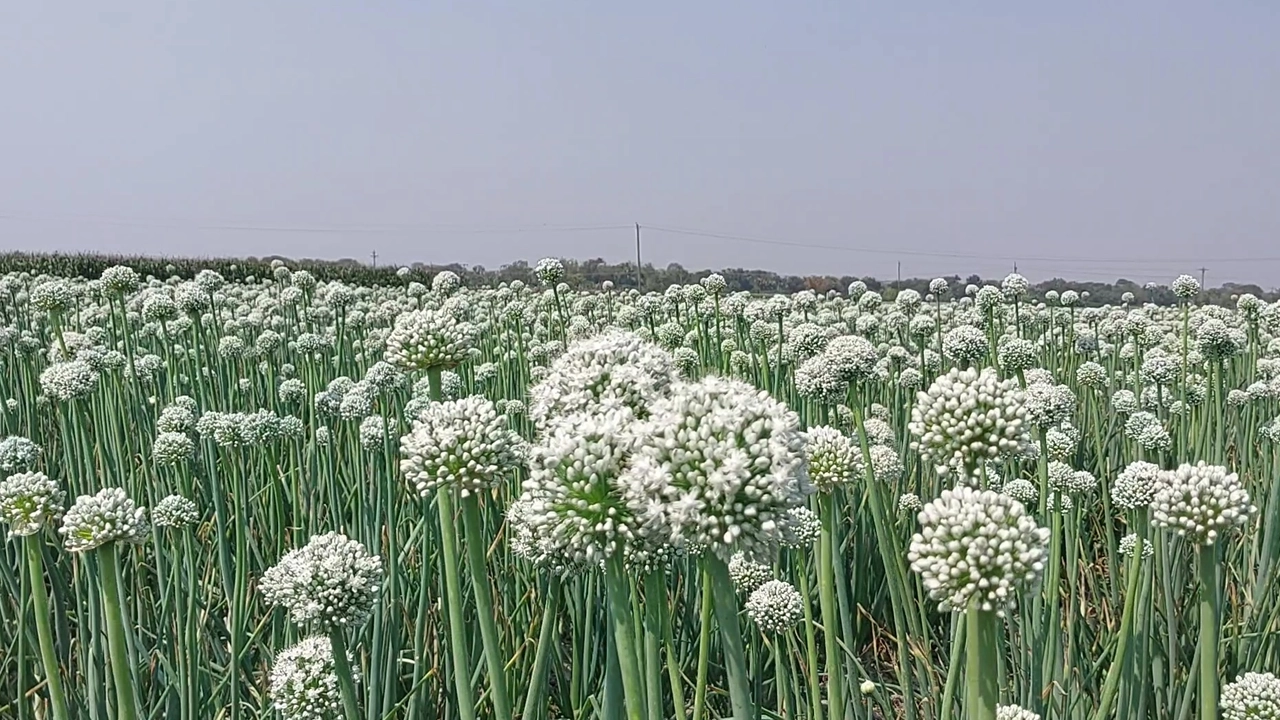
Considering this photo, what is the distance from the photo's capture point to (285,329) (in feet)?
24.6

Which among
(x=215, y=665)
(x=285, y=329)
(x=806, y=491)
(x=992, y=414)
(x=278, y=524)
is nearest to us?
(x=806, y=491)

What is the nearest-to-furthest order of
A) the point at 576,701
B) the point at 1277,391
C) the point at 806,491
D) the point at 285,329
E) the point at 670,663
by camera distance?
the point at 806,491 < the point at 670,663 < the point at 576,701 < the point at 1277,391 < the point at 285,329

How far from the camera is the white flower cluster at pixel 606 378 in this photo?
54.8 inches

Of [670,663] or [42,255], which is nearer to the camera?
[670,663]

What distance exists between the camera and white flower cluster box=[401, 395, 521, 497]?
1.43m

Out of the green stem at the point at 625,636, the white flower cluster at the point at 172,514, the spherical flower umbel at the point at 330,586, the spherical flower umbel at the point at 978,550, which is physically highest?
the spherical flower umbel at the point at 978,550

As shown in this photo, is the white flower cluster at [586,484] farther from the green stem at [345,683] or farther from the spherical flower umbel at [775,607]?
the spherical flower umbel at [775,607]

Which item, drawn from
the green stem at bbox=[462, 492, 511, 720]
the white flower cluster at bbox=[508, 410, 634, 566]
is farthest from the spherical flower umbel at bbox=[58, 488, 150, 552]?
the white flower cluster at bbox=[508, 410, 634, 566]

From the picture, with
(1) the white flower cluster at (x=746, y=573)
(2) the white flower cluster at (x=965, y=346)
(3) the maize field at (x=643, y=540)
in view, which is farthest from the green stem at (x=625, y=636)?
(2) the white flower cluster at (x=965, y=346)

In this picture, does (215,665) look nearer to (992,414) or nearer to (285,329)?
(992,414)

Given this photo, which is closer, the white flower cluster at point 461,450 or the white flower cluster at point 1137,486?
the white flower cluster at point 461,450

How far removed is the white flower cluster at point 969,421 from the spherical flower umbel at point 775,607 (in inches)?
34.9

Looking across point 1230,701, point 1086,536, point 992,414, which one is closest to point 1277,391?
point 1086,536

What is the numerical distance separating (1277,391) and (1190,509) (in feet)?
13.8
